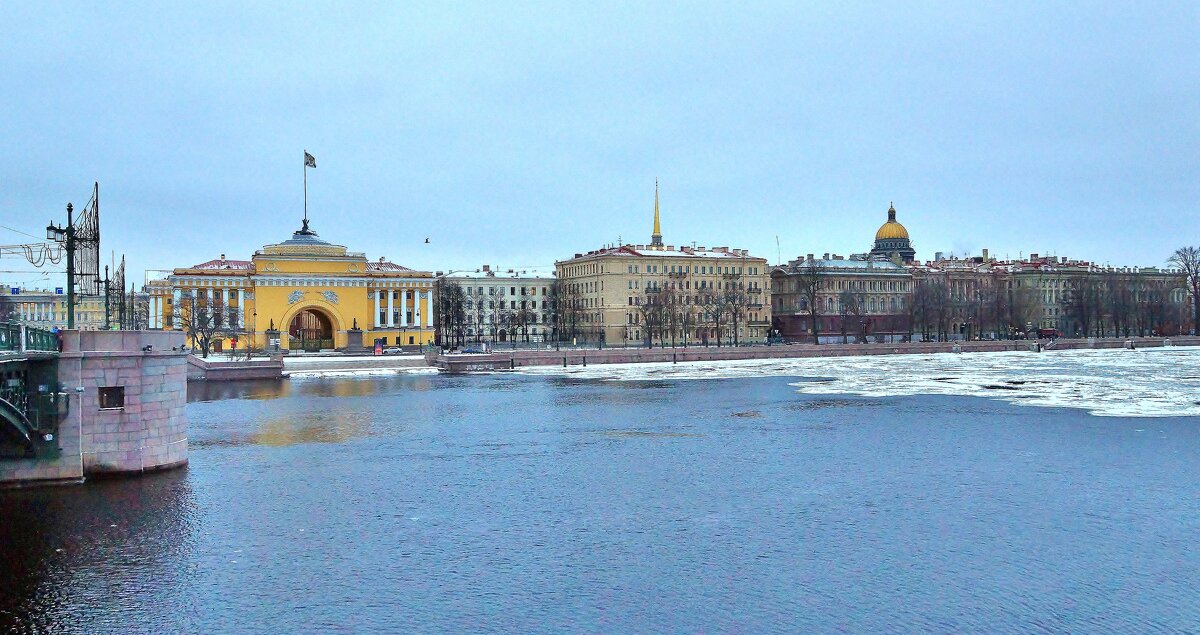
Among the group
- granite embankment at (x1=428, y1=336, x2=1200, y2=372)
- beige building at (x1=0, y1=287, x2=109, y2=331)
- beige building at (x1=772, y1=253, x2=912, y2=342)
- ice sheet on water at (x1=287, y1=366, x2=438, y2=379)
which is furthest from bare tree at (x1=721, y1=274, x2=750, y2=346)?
beige building at (x1=0, y1=287, x2=109, y2=331)

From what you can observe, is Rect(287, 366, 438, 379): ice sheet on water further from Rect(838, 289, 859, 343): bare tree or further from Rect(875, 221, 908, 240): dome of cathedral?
Rect(875, 221, 908, 240): dome of cathedral

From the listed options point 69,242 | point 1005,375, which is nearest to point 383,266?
point 1005,375

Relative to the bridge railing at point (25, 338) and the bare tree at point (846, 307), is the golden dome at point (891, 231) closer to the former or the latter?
the bare tree at point (846, 307)

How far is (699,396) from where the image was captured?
46406mm

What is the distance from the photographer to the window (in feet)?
77.4

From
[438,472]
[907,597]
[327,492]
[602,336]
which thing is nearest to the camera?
[907,597]

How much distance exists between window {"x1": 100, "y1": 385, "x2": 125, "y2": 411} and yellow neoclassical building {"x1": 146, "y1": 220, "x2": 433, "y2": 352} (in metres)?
58.1

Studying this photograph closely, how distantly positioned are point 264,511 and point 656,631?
411 inches

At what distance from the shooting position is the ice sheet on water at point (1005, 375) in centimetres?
4178

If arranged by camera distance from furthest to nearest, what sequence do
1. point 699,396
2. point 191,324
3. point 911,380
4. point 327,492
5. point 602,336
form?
point 602,336, point 191,324, point 911,380, point 699,396, point 327,492

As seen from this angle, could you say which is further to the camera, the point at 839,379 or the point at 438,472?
the point at 839,379

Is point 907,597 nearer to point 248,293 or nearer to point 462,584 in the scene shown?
point 462,584

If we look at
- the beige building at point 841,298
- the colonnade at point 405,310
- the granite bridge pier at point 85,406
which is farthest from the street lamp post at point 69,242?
the beige building at point 841,298

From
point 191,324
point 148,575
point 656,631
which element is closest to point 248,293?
point 191,324
